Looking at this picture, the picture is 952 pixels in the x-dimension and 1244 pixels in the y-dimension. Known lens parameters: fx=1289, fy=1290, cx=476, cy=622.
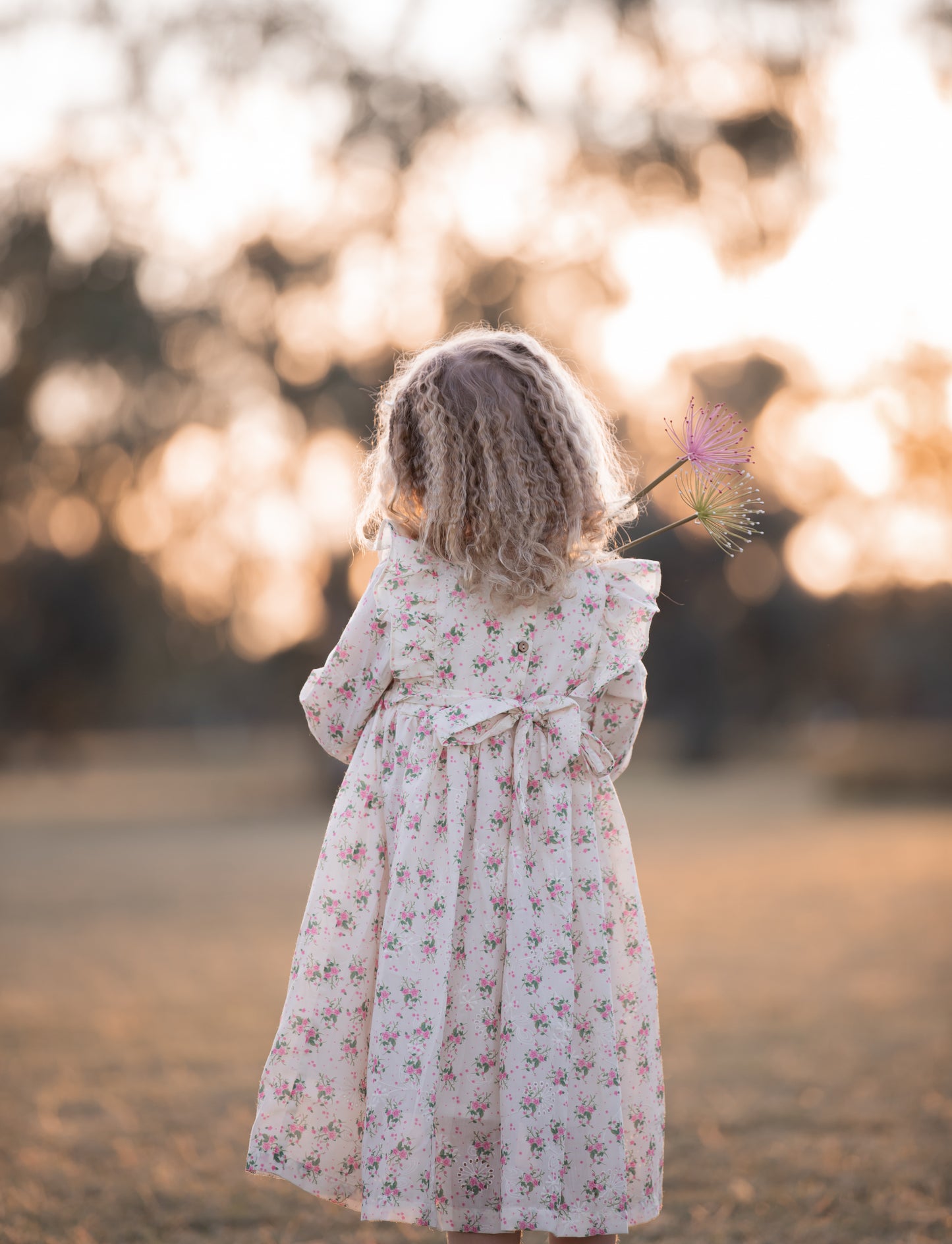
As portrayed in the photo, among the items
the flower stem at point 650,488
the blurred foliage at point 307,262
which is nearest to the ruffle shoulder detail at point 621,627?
the flower stem at point 650,488

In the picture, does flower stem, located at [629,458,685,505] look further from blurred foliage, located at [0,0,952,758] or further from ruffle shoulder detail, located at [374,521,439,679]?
blurred foliage, located at [0,0,952,758]

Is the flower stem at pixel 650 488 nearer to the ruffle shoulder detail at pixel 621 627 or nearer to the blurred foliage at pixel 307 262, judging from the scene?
the ruffle shoulder detail at pixel 621 627

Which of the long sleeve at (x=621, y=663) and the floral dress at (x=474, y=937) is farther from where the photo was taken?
the long sleeve at (x=621, y=663)

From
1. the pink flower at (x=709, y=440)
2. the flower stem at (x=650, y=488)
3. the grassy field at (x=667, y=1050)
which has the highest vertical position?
the pink flower at (x=709, y=440)

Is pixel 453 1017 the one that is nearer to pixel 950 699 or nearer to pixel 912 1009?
pixel 912 1009

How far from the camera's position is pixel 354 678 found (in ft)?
7.56

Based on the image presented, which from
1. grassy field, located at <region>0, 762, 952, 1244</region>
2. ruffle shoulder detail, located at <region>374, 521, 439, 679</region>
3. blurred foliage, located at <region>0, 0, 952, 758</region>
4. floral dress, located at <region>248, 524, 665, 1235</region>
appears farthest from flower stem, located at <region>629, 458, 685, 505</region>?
blurred foliage, located at <region>0, 0, 952, 758</region>

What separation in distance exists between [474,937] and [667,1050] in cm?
337

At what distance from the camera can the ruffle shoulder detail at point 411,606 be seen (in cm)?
224

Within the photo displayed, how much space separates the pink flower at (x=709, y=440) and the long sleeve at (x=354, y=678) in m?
0.58

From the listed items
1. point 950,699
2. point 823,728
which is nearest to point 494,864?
point 950,699

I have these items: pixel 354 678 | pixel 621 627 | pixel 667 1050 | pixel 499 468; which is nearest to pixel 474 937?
pixel 354 678

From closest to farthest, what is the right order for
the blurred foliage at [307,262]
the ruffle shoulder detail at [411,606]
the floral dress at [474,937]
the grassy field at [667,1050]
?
the floral dress at [474,937], the ruffle shoulder detail at [411,606], the grassy field at [667,1050], the blurred foliage at [307,262]

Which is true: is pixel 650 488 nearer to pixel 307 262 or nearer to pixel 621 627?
pixel 621 627
